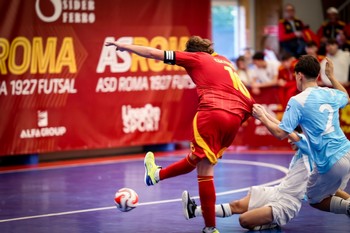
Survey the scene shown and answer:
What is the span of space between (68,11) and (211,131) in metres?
7.53

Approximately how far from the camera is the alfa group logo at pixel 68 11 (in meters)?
15.1

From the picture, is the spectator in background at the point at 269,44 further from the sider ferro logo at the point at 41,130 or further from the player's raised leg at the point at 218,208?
the player's raised leg at the point at 218,208

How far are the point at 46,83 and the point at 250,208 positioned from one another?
7.00 metres

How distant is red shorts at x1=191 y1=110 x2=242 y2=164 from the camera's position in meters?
8.55

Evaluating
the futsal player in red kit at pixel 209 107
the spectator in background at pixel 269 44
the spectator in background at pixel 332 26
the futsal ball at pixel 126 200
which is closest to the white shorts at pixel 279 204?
the futsal player in red kit at pixel 209 107

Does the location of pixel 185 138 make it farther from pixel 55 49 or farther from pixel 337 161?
pixel 337 161

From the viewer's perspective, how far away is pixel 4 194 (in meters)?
11.9

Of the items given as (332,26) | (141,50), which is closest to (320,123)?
(141,50)

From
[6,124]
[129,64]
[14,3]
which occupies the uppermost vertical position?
[14,3]

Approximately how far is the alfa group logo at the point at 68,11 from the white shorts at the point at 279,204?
7.30m

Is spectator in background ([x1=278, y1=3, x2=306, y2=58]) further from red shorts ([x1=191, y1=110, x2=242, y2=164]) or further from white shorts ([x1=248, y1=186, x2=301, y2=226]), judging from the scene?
red shorts ([x1=191, y1=110, x2=242, y2=164])

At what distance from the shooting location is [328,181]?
8.58m

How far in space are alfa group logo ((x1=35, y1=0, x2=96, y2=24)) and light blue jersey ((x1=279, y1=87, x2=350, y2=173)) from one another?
25.2ft

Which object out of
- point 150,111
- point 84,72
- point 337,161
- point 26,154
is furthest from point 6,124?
point 337,161
